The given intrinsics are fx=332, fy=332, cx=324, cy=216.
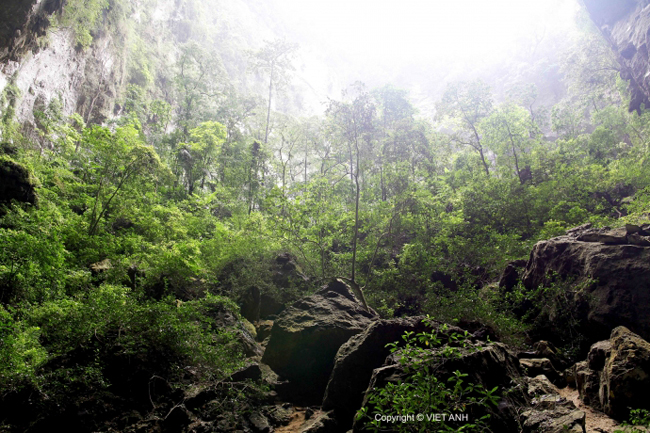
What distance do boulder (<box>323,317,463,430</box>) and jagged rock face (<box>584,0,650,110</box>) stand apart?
28.5m

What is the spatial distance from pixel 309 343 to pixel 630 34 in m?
31.7

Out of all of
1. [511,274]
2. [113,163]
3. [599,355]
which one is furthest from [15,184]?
[511,274]

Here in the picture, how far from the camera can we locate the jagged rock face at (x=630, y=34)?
2273 centimetres

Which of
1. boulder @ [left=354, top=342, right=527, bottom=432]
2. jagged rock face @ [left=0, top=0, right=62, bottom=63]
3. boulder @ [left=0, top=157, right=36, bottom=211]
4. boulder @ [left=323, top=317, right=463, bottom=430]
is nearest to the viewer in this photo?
boulder @ [left=354, top=342, right=527, bottom=432]

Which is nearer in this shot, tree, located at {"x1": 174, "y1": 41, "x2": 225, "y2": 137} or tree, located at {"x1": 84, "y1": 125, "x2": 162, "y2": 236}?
tree, located at {"x1": 84, "y1": 125, "x2": 162, "y2": 236}

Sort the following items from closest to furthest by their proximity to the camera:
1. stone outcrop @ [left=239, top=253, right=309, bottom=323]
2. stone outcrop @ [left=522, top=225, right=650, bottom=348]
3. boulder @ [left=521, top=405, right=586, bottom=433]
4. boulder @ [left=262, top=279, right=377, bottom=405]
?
boulder @ [left=521, top=405, right=586, bottom=433], stone outcrop @ [left=522, top=225, right=650, bottom=348], boulder @ [left=262, top=279, right=377, bottom=405], stone outcrop @ [left=239, top=253, right=309, bottom=323]

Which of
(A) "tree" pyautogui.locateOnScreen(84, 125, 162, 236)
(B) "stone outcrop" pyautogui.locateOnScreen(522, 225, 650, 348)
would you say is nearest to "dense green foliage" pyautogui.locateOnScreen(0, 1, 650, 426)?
(A) "tree" pyautogui.locateOnScreen(84, 125, 162, 236)

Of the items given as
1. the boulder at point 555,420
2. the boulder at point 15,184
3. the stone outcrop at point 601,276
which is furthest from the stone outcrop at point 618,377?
the boulder at point 15,184

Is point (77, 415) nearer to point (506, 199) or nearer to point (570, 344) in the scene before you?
point (570, 344)

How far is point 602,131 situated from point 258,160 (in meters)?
23.6

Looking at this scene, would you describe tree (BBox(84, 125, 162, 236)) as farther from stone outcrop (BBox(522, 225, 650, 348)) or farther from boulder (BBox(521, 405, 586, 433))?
stone outcrop (BBox(522, 225, 650, 348))

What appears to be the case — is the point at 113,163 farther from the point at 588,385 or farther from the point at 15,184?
the point at 588,385

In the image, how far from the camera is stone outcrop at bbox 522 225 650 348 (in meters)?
6.70

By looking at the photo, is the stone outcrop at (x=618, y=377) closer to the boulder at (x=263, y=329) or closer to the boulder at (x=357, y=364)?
the boulder at (x=357, y=364)
